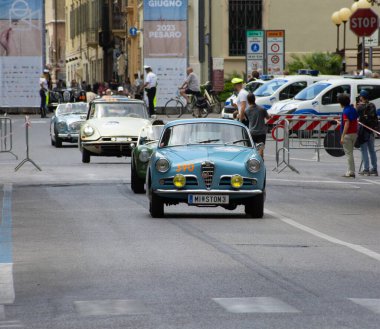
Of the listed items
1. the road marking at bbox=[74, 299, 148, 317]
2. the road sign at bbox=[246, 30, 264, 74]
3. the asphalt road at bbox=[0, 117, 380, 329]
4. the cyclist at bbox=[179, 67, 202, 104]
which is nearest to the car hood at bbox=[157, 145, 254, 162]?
the asphalt road at bbox=[0, 117, 380, 329]

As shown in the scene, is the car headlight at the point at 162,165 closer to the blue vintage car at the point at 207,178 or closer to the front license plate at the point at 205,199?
the blue vintage car at the point at 207,178

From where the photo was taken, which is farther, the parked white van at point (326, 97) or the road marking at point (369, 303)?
the parked white van at point (326, 97)

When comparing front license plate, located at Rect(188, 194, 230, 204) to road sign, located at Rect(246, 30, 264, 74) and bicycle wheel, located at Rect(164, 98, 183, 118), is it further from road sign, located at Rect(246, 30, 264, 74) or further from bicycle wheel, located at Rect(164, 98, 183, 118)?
bicycle wheel, located at Rect(164, 98, 183, 118)

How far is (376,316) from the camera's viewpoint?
33.1 ft

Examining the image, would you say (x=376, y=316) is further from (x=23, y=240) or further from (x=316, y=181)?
(x=316, y=181)

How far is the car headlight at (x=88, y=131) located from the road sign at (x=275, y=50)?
19.3 m

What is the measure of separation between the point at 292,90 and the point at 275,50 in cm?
447

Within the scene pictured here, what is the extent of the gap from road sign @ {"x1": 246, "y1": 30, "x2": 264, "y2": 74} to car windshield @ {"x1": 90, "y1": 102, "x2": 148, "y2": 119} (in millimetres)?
18088

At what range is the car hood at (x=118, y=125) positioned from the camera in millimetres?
32375

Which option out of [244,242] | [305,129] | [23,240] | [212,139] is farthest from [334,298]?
[305,129]

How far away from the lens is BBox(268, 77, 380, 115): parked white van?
44750 millimetres

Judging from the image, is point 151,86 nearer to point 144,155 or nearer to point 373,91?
point 373,91

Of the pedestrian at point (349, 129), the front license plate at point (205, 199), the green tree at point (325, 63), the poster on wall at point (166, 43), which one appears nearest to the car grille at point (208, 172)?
the front license plate at point (205, 199)

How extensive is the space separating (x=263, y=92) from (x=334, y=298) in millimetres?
37725
